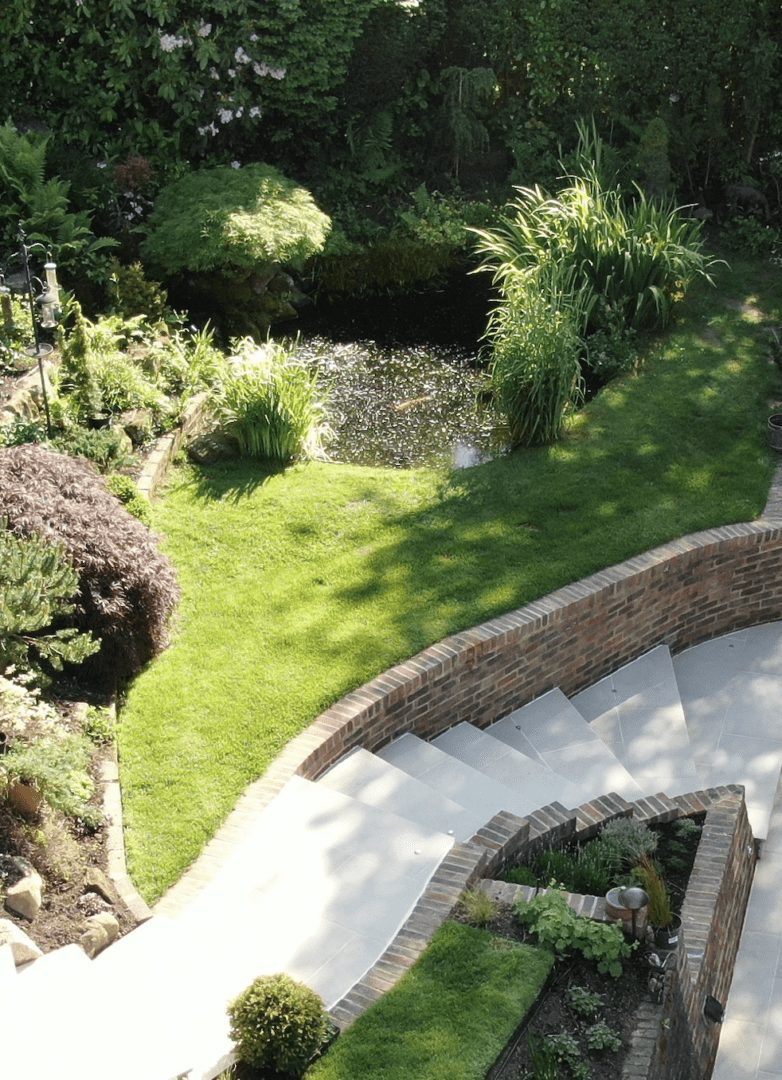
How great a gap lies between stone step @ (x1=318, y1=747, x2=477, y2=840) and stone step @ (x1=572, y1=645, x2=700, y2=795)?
1551 millimetres

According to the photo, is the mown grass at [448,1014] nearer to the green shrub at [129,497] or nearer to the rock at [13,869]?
the rock at [13,869]

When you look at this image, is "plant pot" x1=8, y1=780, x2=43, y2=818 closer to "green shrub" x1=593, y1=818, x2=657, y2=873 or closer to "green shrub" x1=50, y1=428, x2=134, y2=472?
"green shrub" x1=593, y1=818, x2=657, y2=873

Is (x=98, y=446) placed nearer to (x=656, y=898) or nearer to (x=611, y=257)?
(x=611, y=257)

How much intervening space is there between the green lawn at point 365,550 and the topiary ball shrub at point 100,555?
0.29m

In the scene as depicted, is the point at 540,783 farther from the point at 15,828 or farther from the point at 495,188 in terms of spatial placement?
the point at 495,188

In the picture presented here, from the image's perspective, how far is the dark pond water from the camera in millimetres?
10969

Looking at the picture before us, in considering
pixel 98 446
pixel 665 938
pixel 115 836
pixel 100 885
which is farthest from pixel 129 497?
pixel 665 938

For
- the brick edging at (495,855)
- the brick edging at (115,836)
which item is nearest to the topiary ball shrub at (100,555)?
the brick edging at (115,836)

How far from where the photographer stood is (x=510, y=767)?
7.84m

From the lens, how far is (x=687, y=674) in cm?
920

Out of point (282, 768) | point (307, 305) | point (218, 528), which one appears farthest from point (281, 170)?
point (282, 768)

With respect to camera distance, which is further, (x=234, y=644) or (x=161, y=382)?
(x=161, y=382)

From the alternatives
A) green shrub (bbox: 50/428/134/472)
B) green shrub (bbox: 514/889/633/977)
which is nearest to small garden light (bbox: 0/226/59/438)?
green shrub (bbox: 50/428/134/472)

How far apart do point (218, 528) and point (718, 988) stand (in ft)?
15.8
